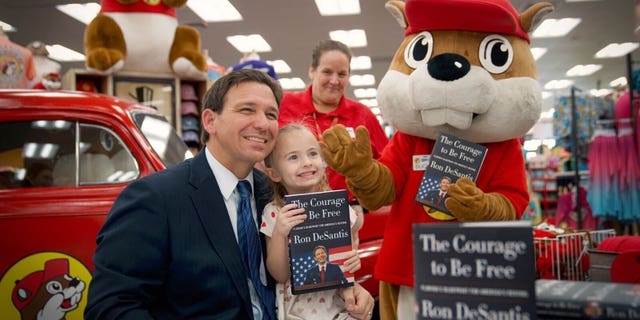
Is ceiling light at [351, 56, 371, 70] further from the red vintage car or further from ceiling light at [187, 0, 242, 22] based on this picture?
the red vintage car

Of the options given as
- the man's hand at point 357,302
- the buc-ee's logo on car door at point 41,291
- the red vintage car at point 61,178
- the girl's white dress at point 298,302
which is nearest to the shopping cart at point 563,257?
the red vintage car at point 61,178

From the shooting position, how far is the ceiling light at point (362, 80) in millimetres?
14812

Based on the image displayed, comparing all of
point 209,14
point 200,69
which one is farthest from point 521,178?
point 209,14

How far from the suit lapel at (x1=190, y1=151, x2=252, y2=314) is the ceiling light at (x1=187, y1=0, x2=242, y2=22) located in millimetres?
7445

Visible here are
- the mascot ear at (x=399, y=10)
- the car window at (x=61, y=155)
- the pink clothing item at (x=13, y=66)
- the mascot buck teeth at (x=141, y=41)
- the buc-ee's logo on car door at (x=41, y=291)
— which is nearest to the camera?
the mascot ear at (x=399, y=10)

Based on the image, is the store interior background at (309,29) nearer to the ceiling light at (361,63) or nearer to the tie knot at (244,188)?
the ceiling light at (361,63)

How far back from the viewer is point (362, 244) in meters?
3.02

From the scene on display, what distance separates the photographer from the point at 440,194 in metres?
1.80

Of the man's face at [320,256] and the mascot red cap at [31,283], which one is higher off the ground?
the man's face at [320,256]

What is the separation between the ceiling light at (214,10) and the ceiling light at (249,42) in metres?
1.09

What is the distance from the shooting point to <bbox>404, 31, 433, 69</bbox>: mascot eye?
1.96 m

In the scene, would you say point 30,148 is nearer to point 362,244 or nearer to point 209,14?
point 362,244

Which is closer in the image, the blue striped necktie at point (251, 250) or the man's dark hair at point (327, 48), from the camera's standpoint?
the blue striped necktie at point (251, 250)

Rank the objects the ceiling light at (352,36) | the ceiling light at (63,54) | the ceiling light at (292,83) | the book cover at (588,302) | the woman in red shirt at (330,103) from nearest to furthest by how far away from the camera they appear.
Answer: the book cover at (588,302), the woman in red shirt at (330,103), the ceiling light at (352,36), the ceiling light at (63,54), the ceiling light at (292,83)
